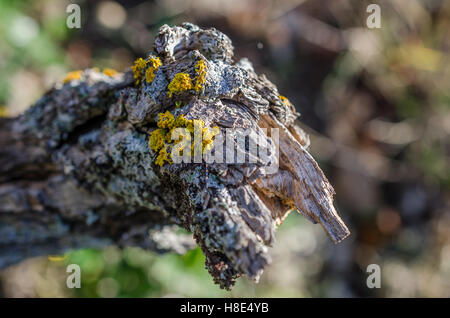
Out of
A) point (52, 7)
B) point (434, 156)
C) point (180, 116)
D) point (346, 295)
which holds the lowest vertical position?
point (346, 295)

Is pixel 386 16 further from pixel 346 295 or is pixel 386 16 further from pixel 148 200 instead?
pixel 148 200

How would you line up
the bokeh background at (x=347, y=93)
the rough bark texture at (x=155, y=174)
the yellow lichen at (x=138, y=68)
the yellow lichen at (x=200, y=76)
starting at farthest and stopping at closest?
1. the bokeh background at (x=347, y=93)
2. the yellow lichen at (x=138, y=68)
3. the yellow lichen at (x=200, y=76)
4. the rough bark texture at (x=155, y=174)

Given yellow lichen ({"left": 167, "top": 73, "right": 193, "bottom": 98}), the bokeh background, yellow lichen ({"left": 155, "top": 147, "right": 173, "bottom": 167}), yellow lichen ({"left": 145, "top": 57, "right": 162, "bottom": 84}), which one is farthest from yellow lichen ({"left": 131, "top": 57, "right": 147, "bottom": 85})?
the bokeh background

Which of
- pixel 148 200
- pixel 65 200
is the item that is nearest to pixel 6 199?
pixel 65 200

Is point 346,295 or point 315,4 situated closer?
point 346,295

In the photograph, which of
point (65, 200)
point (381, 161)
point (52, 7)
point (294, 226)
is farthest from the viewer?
point (381, 161)

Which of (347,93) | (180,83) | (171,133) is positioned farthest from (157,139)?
(347,93)

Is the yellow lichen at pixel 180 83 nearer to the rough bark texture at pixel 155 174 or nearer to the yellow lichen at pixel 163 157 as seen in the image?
the rough bark texture at pixel 155 174

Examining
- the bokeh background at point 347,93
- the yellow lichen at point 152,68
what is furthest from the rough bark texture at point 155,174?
the bokeh background at point 347,93
